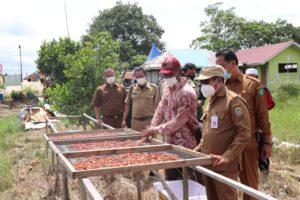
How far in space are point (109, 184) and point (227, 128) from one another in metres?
2.79

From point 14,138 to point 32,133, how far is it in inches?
39.3

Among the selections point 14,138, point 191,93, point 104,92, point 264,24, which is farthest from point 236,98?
point 264,24

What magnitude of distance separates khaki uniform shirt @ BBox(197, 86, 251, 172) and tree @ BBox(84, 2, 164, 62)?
46.1 m

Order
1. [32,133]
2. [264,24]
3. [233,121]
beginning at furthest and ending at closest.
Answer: [264,24]
[32,133]
[233,121]

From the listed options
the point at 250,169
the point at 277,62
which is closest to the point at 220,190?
the point at 250,169

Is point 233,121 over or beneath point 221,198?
over

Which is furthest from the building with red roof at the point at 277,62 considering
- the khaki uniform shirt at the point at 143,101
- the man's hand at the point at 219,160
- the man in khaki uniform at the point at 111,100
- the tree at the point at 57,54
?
the man's hand at the point at 219,160

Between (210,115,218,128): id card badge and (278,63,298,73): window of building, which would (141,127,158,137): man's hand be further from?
(278,63,298,73): window of building

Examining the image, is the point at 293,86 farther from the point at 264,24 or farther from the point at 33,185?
the point at 264,24

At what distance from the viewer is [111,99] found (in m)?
6.82

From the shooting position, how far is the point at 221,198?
3312 millimetres

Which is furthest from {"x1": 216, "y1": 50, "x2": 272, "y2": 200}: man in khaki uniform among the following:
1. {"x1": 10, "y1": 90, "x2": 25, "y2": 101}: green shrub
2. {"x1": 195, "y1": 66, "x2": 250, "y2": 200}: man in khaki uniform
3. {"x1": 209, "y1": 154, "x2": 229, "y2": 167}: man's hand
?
{"x1": 10, "y1": 90, "x2": 25, "y2": 101}: green shrub

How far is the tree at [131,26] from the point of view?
49.6 m

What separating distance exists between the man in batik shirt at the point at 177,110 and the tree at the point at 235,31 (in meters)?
34.7
